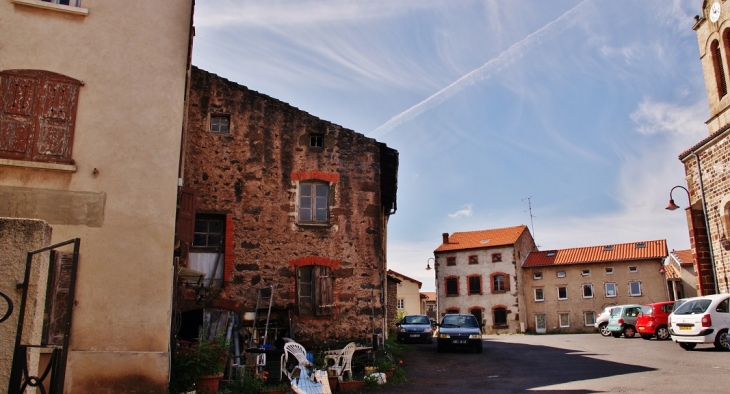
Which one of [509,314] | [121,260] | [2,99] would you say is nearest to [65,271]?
[121,260]

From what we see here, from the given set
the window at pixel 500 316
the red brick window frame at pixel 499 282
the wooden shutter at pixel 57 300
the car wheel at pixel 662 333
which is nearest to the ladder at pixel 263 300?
the wooden shutter at pixel 57 300

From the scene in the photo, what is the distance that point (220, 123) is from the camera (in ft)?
48.6

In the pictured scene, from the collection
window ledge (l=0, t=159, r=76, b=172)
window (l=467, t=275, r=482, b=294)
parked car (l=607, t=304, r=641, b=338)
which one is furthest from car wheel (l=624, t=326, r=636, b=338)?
window ledge (l=0, t=159, r=76, b=172)

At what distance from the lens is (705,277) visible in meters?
19.4

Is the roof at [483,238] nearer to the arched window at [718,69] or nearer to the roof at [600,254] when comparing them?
the roof at [600,254]

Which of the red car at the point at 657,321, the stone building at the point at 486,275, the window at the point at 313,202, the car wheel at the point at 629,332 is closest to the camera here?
the window at the point at 313,202

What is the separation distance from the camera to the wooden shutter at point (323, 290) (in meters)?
Result: 14.0

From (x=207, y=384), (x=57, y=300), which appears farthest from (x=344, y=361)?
(x=57, y=300)

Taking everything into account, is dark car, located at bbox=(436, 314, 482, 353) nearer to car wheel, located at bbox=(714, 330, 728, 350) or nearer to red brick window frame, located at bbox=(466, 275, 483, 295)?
car wheel, located at bbox=(714, 330, 728, 350)

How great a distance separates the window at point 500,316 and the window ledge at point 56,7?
38.4 meters

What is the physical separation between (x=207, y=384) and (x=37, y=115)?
5150 mm

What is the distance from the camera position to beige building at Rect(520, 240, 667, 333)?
39969mm

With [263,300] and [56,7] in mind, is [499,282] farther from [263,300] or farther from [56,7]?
[56,7]

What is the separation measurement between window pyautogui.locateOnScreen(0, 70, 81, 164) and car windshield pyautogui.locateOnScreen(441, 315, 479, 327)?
1456 cm
